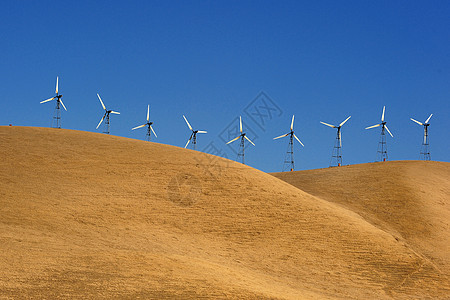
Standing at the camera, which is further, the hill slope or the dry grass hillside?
the hill slope

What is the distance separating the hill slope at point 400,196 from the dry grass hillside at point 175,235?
815mm

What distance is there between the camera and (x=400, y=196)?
47031 mm

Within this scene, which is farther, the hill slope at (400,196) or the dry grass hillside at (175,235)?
the hill slope at (400,196)

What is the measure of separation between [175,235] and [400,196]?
2645 centimetres

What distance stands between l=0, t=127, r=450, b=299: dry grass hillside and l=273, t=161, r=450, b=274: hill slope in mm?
815

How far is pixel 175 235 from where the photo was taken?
30.7 meters

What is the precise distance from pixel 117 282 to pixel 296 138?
53.6 metres

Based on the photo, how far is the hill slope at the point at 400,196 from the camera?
126 ft

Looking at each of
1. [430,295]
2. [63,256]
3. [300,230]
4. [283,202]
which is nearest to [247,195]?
[283,202]

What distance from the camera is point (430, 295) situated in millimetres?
27250

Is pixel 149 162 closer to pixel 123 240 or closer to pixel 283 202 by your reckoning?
pixel 283 202

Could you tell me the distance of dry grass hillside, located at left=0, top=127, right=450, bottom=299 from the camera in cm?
2045

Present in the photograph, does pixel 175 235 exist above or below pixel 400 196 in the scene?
below

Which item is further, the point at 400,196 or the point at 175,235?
the point at 400,196
